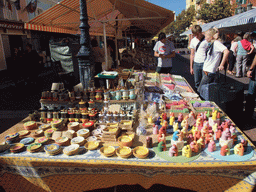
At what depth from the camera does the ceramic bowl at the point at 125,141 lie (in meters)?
1.96

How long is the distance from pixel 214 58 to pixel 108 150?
3.13 m

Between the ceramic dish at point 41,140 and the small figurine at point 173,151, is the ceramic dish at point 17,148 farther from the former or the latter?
the small figurine at point 173,151

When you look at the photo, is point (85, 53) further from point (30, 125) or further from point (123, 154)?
point (123, 154)

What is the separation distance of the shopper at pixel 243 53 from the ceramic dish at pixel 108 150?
24.9 ft

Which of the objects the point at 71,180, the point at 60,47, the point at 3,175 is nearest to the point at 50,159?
the point at 71,180

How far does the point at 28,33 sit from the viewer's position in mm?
13906

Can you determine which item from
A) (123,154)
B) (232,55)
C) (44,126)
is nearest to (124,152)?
(123,154)

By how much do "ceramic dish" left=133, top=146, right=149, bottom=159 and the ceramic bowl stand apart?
0.10 meters

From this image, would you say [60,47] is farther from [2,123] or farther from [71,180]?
[71,180]

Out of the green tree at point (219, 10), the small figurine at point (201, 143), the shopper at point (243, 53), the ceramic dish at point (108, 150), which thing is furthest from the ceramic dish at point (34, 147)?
the green tree at point (219, 10)

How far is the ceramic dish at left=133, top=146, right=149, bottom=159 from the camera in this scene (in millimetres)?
1763

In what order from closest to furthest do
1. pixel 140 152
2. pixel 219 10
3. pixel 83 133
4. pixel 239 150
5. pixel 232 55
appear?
1. pixel 239 150
2. pixel 140 152
3. pixel 83 133
4. pixel 232 55
5. pixel 219 10

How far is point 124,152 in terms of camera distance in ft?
6.07

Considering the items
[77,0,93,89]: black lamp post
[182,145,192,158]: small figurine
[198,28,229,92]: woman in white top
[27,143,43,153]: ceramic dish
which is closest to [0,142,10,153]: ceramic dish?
[27,143,43,153]: ceramic dish
